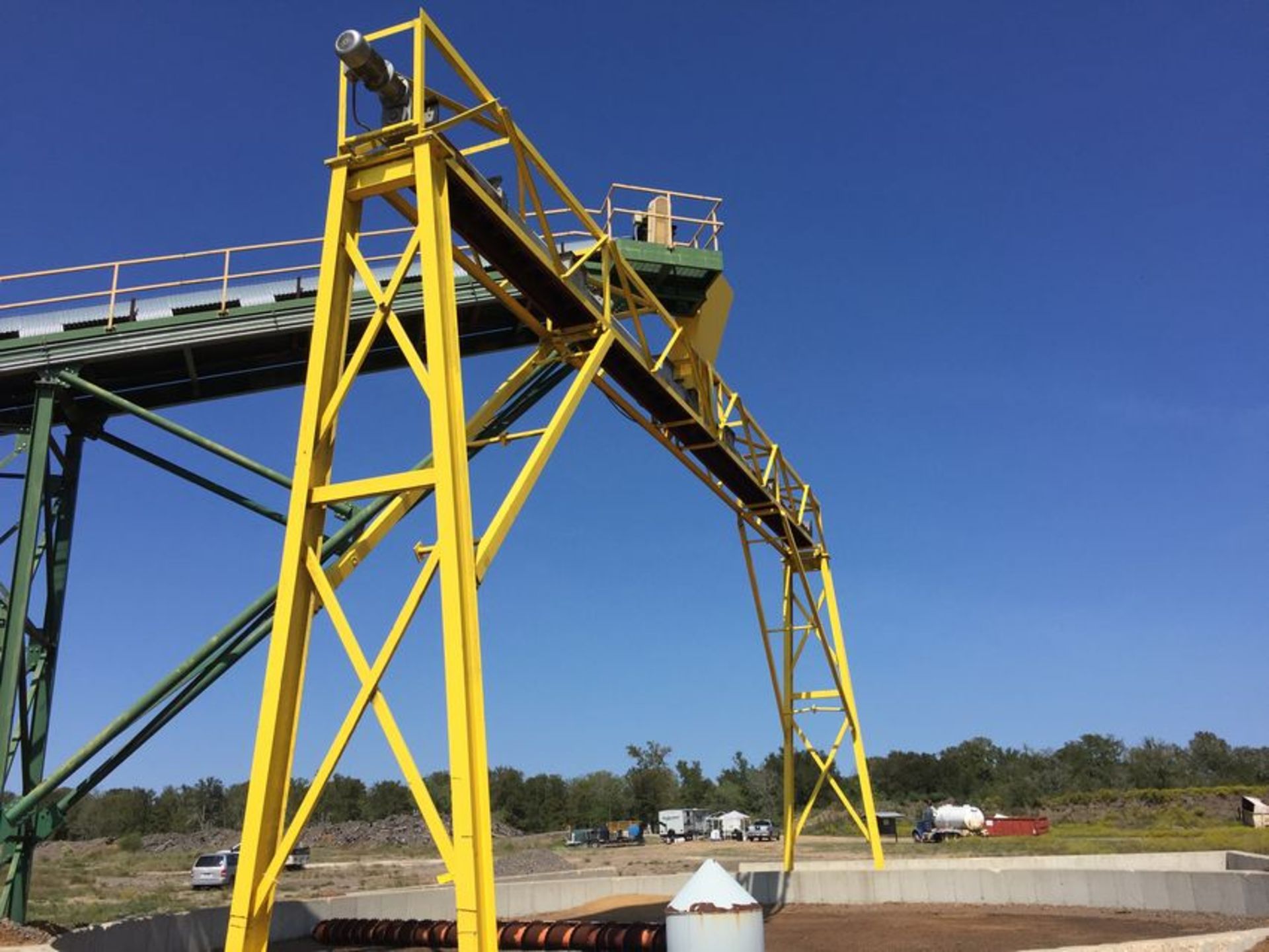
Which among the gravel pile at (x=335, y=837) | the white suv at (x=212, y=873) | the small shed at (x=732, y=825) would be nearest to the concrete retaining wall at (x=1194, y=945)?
the white suv at (x=212, y=873)

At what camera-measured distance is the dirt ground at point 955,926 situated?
50.6 feet

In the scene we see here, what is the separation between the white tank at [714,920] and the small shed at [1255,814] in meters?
48.2

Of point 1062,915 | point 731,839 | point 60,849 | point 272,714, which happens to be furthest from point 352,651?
point 60,849

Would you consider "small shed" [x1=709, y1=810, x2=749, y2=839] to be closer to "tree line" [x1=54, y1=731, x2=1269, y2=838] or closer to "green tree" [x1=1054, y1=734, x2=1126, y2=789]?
"tree line" [x1=54, y1=731, x2=1269, y2=838]

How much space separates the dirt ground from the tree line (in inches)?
2553

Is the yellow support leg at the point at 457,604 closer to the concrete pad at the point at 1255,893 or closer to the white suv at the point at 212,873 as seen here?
the concrete pad at the point at 1255,893

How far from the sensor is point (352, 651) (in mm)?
7973

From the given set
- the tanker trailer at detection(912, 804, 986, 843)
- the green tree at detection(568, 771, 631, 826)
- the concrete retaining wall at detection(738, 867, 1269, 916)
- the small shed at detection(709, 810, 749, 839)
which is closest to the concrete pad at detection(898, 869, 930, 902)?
the concrete retaining wall at detection(738, 867, 1269, 916)

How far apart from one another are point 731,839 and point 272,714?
66221mm

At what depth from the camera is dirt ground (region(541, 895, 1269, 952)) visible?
1543cm

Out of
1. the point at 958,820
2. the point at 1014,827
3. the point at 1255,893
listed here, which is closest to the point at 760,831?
the point at 958,820

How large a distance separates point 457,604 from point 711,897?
4.59 meters

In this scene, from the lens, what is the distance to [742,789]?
112875 mm

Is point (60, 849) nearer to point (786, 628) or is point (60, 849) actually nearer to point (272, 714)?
point (786, 628)
